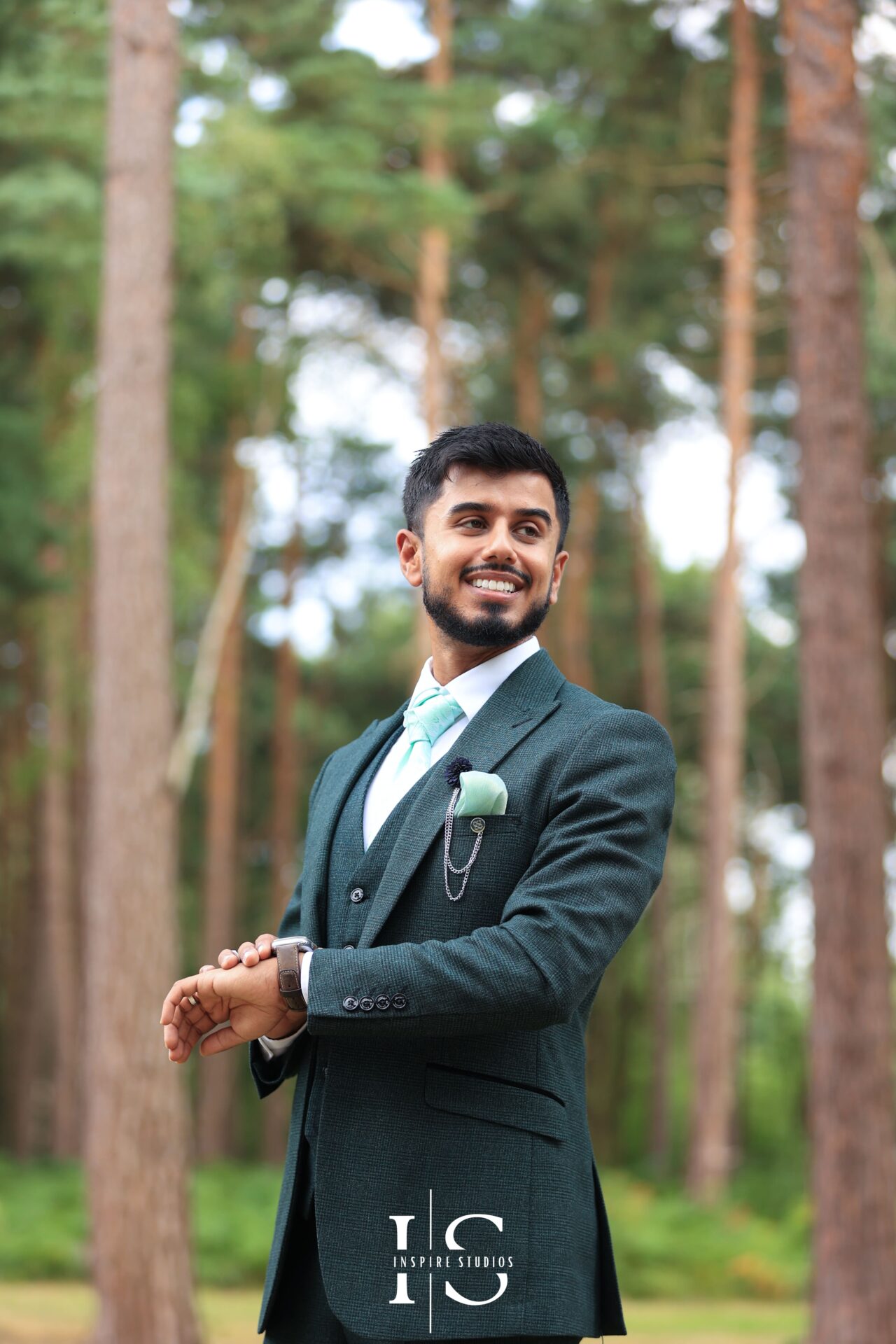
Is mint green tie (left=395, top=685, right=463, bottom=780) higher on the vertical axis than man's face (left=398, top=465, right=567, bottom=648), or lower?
lower

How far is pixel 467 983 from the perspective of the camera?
2041 millimetres

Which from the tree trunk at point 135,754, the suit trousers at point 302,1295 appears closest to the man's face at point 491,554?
the suit trousers at point 302,1295

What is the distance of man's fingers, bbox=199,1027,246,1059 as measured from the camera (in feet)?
7.27

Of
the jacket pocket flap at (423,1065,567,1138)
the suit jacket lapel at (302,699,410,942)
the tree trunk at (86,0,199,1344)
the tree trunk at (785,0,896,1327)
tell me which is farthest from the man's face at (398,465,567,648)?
the tree trunk at (86,0,199,1344)

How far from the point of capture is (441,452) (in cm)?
242

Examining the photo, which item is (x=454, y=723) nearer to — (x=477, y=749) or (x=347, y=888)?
(x=477, y=749)

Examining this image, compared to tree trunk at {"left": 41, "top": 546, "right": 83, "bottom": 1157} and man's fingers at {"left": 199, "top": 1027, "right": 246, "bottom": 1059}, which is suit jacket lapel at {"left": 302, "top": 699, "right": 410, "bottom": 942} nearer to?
man's fingers at {"left": 199, "top": 1027, "right": 246, "bottom": 1059}

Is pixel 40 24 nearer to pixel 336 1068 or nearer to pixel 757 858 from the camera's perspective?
pixel 336 1068

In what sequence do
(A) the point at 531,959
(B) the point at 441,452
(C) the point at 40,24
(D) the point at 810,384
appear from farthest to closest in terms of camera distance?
(C) the point at 40,24
(D) the point at 810,384
(B) the point at 441,452
(A) the point at 531,959

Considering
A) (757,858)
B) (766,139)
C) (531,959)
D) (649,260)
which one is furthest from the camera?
(757,858)

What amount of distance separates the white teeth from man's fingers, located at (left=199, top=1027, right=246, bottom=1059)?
2.43 ft

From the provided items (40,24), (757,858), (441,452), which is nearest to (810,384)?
(441,452)

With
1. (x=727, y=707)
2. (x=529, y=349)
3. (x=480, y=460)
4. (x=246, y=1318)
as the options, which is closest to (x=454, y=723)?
(x=480, y=460)

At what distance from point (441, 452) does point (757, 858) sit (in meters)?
26.1
